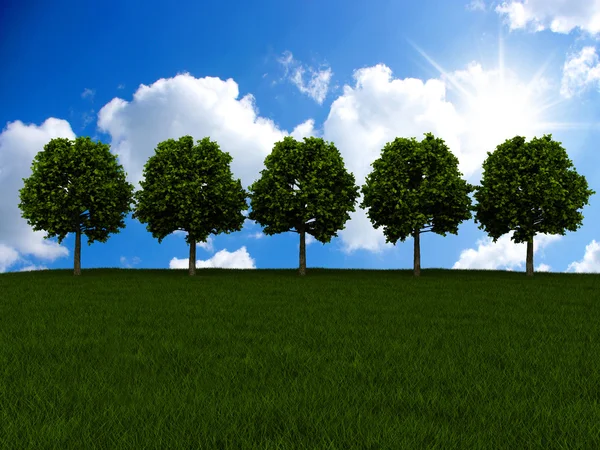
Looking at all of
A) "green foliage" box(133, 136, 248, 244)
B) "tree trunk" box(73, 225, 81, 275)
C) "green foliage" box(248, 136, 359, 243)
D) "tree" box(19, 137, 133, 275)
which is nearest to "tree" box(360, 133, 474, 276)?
"green foliage" box(248, 136, 359, 243)

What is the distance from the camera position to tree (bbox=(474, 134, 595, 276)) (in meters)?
43.2

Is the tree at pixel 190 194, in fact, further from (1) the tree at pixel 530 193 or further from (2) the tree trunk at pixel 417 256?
(1) the tree at pixel 530 193

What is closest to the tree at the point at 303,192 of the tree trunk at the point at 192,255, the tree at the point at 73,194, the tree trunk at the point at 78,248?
the tree trunk at the point at 192,255

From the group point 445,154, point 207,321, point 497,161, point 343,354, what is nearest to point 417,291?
point 207,321

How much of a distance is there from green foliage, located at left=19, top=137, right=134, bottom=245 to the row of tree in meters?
0.10

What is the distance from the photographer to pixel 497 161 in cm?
4631

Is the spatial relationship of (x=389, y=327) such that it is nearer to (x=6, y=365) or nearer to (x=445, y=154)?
(x=6, y=365)

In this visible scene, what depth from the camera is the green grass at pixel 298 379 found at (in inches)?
252

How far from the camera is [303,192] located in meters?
42.5

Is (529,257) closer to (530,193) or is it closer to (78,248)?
(530,193)

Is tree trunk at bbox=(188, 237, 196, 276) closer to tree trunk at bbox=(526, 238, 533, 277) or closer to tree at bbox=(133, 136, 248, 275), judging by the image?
tree at bbox=(133, 136, 248, 275)

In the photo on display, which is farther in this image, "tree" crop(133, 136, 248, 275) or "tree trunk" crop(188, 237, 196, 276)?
"tree trunk" crop(188, 237, 196, 276)

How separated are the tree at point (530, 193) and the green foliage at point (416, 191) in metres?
3.04

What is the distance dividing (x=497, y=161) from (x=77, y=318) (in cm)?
4094
